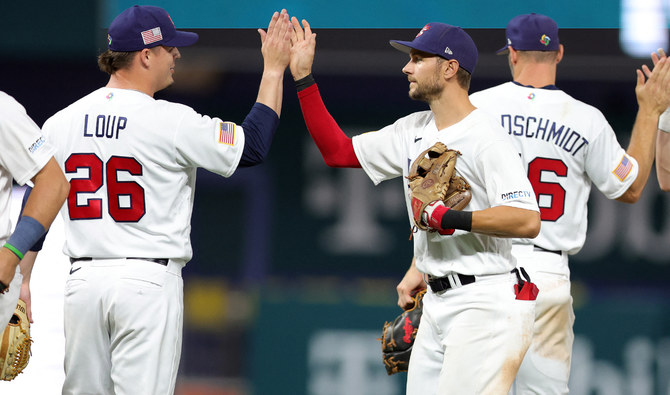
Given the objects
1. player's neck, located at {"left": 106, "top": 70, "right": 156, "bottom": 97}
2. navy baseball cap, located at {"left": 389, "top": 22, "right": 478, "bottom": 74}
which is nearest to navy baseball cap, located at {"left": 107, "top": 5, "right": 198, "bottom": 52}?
player's neck, located at {"left": 106, "top": 70, "right": 156, "bottom": 97}

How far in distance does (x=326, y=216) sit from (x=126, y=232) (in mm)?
4046

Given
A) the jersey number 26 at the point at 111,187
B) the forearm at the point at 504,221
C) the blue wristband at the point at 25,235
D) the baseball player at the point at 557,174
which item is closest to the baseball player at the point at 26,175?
the blue wristband at the point at 25,235

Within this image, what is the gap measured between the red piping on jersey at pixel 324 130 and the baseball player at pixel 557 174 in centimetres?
71

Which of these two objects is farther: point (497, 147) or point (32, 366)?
point (32, 366)

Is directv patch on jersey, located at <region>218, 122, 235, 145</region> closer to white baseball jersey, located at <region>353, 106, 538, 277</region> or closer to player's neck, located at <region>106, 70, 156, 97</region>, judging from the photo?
player's neck, located at <region>106, 70, 156, 97</region>

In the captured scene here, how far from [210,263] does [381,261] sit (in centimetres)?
142

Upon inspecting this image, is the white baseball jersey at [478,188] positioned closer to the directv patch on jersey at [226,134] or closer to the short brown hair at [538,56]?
the directv patch on jersey at [226,134]

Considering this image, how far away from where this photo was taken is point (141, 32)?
3.65 metres

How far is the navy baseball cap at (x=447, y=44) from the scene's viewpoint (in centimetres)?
350

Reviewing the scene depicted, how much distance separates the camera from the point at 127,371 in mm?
3441

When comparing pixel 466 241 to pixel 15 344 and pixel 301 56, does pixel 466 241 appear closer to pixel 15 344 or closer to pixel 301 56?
pixel 301 56

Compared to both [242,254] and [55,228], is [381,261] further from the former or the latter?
[55,228]

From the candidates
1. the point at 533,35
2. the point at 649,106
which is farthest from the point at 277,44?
the point at 649,106

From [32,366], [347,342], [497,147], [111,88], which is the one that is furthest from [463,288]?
[32,366]
